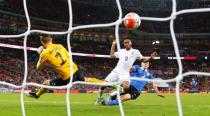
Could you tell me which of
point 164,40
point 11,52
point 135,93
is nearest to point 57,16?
point 11,52

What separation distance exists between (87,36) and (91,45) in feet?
2.98

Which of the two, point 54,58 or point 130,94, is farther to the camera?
point 130,94

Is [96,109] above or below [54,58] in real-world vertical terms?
below

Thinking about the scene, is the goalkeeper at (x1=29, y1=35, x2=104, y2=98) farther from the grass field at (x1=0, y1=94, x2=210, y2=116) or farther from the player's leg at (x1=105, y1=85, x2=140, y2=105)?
the player's leg at (x1=105, y1=85, x2=140, y2=105)

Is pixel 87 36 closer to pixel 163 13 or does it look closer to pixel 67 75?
pixel 163 13

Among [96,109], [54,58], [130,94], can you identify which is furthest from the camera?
[130,94]

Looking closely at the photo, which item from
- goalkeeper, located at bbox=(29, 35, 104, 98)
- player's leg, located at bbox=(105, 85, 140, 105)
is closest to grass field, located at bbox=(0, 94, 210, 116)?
player's leg, located at bbox=(105, 85, 140, 105)

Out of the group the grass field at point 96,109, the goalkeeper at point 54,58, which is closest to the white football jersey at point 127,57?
the grass field at point 96,109

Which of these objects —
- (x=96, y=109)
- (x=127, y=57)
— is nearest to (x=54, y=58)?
(x=96, y=109)

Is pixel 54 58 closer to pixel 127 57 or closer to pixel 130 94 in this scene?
pixel 127 57

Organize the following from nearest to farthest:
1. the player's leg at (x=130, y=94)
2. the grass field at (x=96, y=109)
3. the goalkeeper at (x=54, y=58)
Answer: the grass field at (x=96, y=109) → the goalkeeper at (x=54, y=58) → the player's leg at (x=130, y=94)

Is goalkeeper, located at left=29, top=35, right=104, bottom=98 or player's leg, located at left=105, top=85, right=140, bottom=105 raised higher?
goalkeeper, located at left=29, top=35, right=104, bottom=98

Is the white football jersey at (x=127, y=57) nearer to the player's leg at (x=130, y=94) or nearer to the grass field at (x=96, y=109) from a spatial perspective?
the player's leg at (x=130, y=94)

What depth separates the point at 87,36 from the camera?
42.5m
